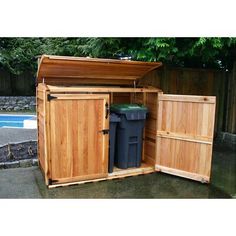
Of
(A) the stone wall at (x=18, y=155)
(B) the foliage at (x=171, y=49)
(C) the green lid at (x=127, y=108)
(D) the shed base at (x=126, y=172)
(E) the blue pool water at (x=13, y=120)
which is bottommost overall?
(E) the blue pool water at (x=13, y=120)

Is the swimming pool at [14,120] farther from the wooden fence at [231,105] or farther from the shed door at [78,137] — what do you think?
the wooden fence at [231,105]

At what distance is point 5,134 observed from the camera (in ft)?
27.3

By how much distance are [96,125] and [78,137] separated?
0.38 meters

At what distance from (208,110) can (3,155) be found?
441cm

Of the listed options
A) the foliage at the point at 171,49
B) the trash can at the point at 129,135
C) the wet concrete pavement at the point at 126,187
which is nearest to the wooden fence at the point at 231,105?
the foliage at the point at 171,49

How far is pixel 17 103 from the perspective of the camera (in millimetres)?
14305

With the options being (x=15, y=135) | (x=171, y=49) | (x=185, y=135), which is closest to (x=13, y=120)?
(x=15, y=135)

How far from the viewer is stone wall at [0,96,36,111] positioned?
14.1 m

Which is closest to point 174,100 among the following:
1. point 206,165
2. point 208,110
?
point 208,110

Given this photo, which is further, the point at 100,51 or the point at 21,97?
the point at 21,97

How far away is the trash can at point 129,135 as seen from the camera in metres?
4.78

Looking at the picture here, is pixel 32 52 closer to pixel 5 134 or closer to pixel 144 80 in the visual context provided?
pixel 5 134

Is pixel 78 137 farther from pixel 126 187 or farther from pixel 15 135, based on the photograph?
pixel 15 135

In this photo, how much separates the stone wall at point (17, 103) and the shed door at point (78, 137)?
1095 cm
